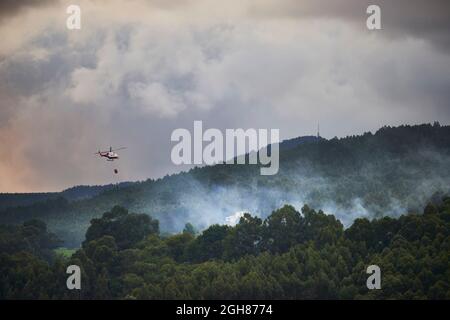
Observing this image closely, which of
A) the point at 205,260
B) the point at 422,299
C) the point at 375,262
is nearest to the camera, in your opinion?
the point at 422,299

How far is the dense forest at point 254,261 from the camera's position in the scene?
6334 inches

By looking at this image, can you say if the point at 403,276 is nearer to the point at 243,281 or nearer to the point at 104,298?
the point at 243,281

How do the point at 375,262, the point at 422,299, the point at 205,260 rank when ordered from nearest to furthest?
the point at 422,299 → the point at 375,262 → the point at 205,260

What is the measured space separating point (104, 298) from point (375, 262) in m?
28.8

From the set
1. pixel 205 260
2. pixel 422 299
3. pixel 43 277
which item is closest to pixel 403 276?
pixel 422 299

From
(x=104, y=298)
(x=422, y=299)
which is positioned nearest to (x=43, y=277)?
(x=104, y=298)

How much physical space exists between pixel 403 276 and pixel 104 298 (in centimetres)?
3294

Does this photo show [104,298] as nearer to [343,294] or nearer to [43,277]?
[43,277]

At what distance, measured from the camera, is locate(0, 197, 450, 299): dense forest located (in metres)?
161

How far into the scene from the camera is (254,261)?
172 metres

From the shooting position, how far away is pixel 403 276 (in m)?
159

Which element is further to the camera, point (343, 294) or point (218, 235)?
point (218, 235)

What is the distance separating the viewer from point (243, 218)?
7264 inches

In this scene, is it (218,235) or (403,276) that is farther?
(218,235)
